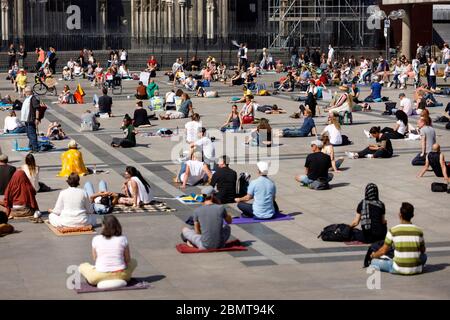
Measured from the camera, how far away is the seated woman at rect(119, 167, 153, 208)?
774 inches

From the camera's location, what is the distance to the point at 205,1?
6700cm

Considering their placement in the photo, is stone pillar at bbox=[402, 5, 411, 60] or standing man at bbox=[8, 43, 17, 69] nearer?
stone pillar at bbox=[402, 5, 411, 60]

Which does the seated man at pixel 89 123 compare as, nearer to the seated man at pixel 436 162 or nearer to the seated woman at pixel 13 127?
the seated woman at pixel 13 127

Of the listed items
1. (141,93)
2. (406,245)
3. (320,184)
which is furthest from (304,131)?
(406,245)

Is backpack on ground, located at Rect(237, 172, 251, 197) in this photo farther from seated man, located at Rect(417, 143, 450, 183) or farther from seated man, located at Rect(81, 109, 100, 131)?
seated man, located at Rect(81, 109, 100, 131)

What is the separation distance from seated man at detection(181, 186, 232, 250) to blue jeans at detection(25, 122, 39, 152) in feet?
36.5

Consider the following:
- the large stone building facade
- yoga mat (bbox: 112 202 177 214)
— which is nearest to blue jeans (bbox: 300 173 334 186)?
yoga mat (bbox: 112 202 177 214)

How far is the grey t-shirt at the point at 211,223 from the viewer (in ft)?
52.5

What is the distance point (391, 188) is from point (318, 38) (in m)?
45.1

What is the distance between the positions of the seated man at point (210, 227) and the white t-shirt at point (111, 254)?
219 cm

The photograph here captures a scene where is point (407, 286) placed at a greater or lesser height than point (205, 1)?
lesser

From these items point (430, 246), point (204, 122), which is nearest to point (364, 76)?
point (204, 122)

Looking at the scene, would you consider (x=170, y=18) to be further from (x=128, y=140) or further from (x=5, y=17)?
(x=128, y=140)
